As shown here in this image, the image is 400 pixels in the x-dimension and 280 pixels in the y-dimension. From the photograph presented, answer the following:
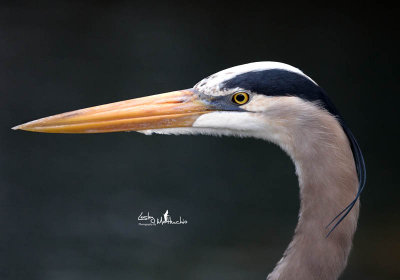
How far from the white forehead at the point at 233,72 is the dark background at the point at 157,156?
1.53m

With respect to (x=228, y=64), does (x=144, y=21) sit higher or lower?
higher

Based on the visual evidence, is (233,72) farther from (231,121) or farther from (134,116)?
(134,116)

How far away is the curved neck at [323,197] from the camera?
3.60 feet

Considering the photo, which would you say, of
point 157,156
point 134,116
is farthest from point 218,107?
point 157,156

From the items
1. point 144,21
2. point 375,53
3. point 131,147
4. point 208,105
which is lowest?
point 131,147

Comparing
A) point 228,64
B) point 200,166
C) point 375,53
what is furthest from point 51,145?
point 375,53

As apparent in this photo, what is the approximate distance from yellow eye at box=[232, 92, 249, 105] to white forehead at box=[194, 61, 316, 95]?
0.03m

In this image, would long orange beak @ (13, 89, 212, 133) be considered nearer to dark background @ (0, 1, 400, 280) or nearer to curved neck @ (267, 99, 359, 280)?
curved neck @ (267, 99, 359, 280)

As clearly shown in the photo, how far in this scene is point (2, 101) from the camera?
2.66 meters

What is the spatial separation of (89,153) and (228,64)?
0.84 metres

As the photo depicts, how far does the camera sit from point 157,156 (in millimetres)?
2809

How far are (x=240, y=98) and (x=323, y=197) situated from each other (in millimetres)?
263

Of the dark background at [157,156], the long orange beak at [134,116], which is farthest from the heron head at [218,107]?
the dark background at [157,156]

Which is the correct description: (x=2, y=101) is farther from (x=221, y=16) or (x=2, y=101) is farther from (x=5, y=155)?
(x=221, y=16)
